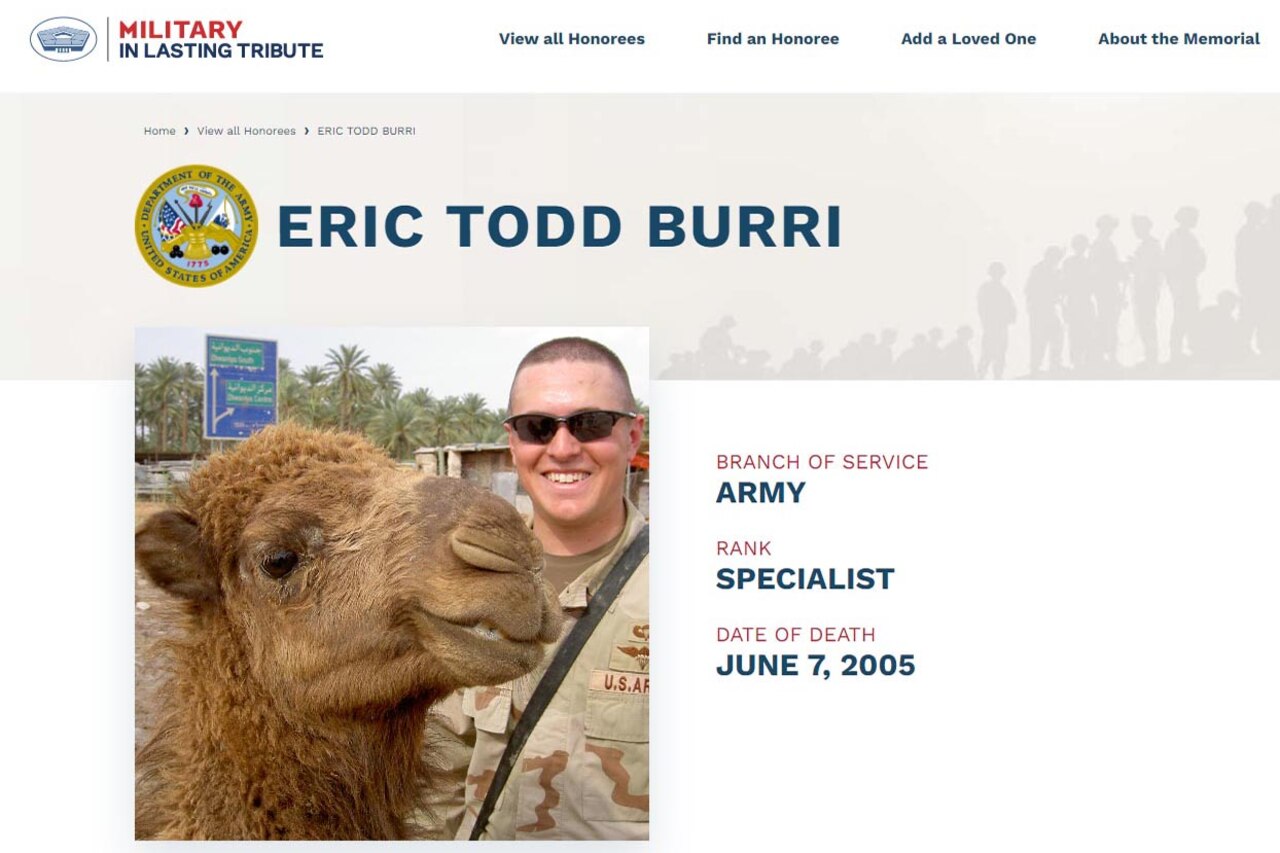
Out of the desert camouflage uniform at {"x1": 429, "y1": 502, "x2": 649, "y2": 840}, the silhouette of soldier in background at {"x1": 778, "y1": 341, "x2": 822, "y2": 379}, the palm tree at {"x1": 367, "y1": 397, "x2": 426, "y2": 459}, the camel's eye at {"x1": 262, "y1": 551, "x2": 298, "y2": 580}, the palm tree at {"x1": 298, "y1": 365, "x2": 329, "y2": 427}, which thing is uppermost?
the silhouette of soldier in background at {"x1": 778, "y1": 341, "x2": 822, "y2": 379}

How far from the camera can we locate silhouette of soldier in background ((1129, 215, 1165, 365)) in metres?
4.88

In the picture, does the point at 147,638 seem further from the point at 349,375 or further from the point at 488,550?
the point at 488,550

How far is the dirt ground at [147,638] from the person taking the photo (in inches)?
183

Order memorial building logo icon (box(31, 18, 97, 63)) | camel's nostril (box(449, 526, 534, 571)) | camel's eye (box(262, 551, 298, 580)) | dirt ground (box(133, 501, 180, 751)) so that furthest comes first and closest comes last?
1. memorial building logo icon (box(31, 18, 97, 63))
2. dirt ground (box(133, 501, 180, 751))
3. camel's eye (box(262, 551, 298, 580))
4. camel's nostril (box(449, 526, 534, 571))

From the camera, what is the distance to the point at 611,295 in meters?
4.84

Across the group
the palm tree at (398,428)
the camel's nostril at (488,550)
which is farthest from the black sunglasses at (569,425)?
the camel's nostril at (488,550)

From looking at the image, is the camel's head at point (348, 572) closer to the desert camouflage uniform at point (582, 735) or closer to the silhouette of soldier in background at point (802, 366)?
the desert camouflage uniform at point (582, 735)

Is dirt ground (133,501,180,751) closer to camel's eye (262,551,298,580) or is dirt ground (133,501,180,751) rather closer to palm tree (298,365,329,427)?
camel's eye (262,551,298,580)

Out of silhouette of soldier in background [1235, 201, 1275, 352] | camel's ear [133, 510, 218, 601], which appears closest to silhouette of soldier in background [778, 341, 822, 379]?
silhouette of soldier in background [1235, 201, 1275, 352]

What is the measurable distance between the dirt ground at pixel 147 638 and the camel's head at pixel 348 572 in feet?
0.31

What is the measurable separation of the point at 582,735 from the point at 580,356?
57.1 inches

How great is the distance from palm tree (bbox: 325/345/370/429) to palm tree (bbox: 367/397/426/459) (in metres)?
0.10

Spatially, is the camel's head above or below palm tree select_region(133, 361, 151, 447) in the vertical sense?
below

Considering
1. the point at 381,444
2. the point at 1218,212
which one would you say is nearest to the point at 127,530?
the point at 381,444
